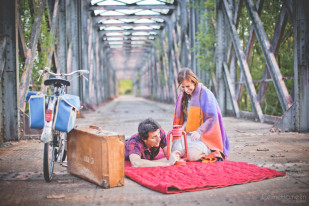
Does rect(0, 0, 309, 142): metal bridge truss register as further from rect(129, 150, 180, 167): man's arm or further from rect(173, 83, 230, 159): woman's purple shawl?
rect(173, 83, 230, 159): woman's purple shawl

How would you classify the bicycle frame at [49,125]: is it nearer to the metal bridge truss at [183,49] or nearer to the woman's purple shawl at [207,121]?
the woman's purple shawl at [207,121]

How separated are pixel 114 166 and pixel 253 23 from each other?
19.7ft

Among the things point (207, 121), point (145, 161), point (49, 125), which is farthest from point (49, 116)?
point (207, 121)

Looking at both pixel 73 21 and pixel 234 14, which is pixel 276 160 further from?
pixel 73 21

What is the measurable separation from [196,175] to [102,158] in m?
0.89

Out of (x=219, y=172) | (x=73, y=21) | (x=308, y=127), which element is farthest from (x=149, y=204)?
(x=73, y=21)

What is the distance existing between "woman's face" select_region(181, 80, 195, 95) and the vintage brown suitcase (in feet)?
3.83

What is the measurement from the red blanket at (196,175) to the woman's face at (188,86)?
0.83 m

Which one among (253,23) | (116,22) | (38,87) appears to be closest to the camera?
(38,87)

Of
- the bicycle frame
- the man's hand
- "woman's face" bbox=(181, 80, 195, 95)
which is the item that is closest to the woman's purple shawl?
"woman's face" bbox=(181, 80, 195, 95)

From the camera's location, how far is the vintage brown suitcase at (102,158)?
2.52 meters

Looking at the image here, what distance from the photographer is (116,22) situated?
19.3 metres

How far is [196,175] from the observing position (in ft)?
9.37

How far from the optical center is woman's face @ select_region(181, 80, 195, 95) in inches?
138
